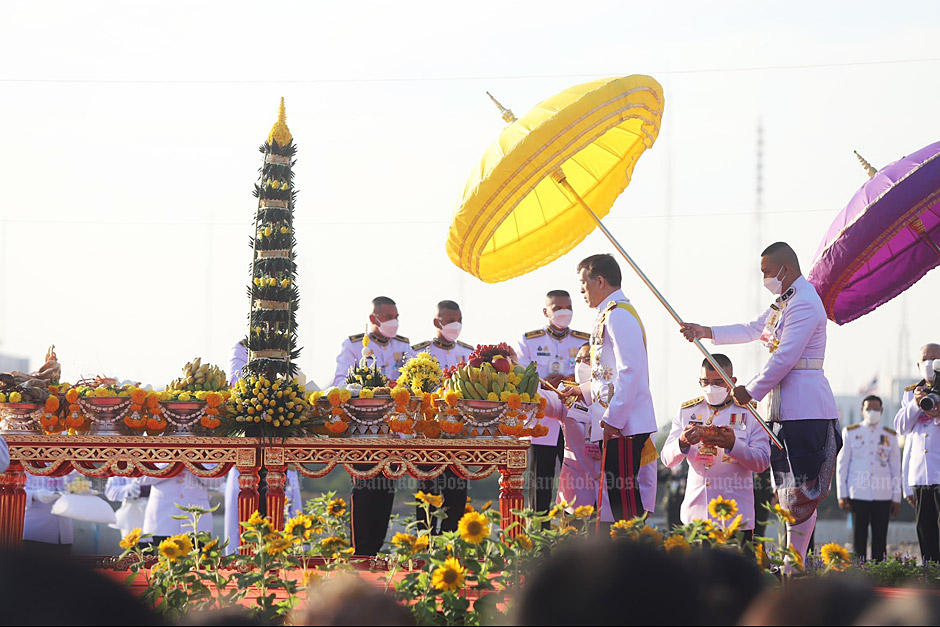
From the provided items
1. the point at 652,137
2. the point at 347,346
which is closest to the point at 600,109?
the point at 652,137

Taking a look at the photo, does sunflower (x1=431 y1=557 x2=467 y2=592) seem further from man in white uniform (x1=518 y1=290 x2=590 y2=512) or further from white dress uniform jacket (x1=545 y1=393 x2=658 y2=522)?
man in white uniform (x1=518 y1=290 x2=590 y2=512)

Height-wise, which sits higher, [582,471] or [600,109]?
[600,109]

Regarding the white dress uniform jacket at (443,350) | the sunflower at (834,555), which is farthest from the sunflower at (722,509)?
the white dress uniform jacket at (443,350)

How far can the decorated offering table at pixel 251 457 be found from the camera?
6812 millimetres

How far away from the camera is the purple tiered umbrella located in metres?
7.00

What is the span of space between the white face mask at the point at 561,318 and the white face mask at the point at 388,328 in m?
1.35

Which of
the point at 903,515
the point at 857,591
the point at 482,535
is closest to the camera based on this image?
the point at 857,591

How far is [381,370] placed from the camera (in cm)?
929

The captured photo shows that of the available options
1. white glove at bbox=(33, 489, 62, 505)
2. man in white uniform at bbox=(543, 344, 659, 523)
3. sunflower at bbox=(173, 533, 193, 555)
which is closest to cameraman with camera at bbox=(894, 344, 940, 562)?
man in white uniform at bbox=(543, 344, 659, 523)

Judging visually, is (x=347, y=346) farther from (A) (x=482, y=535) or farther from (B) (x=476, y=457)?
(A) (x=482, y=535)

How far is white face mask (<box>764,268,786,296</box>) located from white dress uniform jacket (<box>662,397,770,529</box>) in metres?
1.29

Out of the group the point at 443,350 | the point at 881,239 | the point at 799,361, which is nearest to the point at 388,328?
the point at 443,350

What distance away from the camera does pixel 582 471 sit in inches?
316

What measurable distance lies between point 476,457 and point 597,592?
476 cm
